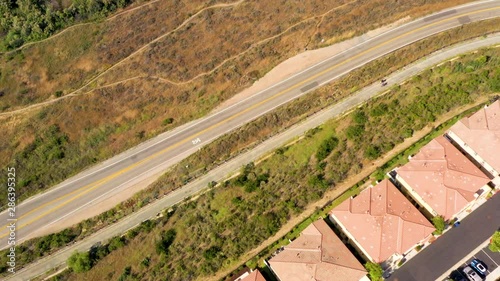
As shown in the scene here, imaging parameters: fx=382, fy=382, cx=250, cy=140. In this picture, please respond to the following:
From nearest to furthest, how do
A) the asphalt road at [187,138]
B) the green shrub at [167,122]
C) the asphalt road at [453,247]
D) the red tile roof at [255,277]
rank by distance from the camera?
1. the red tile roof at [255,277]
2. the asphalt road at [453,247]
3. the asphalt road at [187,138]
4. the green shrub at [167,122]

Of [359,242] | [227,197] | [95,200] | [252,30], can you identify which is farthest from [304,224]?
[252,30]

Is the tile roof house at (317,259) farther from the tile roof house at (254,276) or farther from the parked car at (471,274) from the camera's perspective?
the parked car at (471,274)

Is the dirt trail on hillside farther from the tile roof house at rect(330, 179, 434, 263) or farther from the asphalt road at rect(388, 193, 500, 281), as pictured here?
the asphalt road at rect(388, 193, 500, 281)

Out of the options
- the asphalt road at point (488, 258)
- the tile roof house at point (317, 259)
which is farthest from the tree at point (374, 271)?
the asphalt road at point (488, 258)

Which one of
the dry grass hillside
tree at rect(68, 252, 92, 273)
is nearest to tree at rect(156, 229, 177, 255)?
tree at rect(68, 252, 92, 273)

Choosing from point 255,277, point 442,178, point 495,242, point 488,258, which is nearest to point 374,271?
point 255,277

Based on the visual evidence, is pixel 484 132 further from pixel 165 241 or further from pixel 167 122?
pixel 167 122
